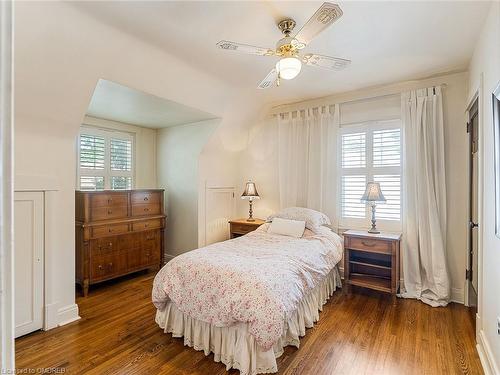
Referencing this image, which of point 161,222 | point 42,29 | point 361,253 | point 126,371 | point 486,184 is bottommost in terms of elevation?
point 126,371

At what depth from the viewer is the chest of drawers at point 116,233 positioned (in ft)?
11.0

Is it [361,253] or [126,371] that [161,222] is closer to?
[126,371]

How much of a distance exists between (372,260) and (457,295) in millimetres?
940

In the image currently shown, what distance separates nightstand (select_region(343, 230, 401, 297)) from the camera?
311 cm

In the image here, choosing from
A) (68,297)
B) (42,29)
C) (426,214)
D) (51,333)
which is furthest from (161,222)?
(426,214)

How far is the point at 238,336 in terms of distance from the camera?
6.61 feet

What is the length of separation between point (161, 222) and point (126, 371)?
95.9 inches

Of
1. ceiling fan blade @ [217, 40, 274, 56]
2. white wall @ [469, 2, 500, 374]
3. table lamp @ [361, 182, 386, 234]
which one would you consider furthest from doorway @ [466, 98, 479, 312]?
ceiling fan blade @ [217, 40, 274, 56]

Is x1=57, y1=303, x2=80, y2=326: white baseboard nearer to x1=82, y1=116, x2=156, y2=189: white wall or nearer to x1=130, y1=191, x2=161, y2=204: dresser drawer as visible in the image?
x1=130, y1=191, x2=161, y2=204: dresser drawer

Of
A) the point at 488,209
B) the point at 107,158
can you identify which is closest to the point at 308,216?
the point at 488,209

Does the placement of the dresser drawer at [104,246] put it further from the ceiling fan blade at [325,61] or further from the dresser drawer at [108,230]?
the ceiling fan blade at [325,61]

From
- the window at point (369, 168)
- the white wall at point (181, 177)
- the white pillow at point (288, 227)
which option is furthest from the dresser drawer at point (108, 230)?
the window at point (369, 168)

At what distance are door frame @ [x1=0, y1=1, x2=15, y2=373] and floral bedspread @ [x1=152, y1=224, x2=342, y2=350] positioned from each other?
5.38ft

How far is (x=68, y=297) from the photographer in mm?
2740
